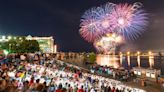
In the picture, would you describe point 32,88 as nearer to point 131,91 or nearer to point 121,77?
point 131,91

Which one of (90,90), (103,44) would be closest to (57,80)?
(90,90)

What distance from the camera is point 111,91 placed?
16969 millimetres

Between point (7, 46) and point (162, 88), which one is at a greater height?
point (7, 46)

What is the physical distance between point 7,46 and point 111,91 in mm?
80826

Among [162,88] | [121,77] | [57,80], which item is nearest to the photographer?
[57,80]

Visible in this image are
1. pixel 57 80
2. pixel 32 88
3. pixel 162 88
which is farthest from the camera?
pixel 162 88

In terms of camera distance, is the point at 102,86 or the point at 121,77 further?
the point at 121,77

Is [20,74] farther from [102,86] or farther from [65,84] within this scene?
[102,86]

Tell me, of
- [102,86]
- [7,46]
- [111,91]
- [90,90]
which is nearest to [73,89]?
[90,90]

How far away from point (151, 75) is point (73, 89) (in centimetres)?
2297

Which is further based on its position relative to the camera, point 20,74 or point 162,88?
point 162,88

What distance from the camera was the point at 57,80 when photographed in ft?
59.5

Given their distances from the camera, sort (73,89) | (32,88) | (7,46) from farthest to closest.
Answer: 1. (7,46)
2. (73,89)
3. (32,88)

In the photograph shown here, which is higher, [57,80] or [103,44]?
[103,44]
